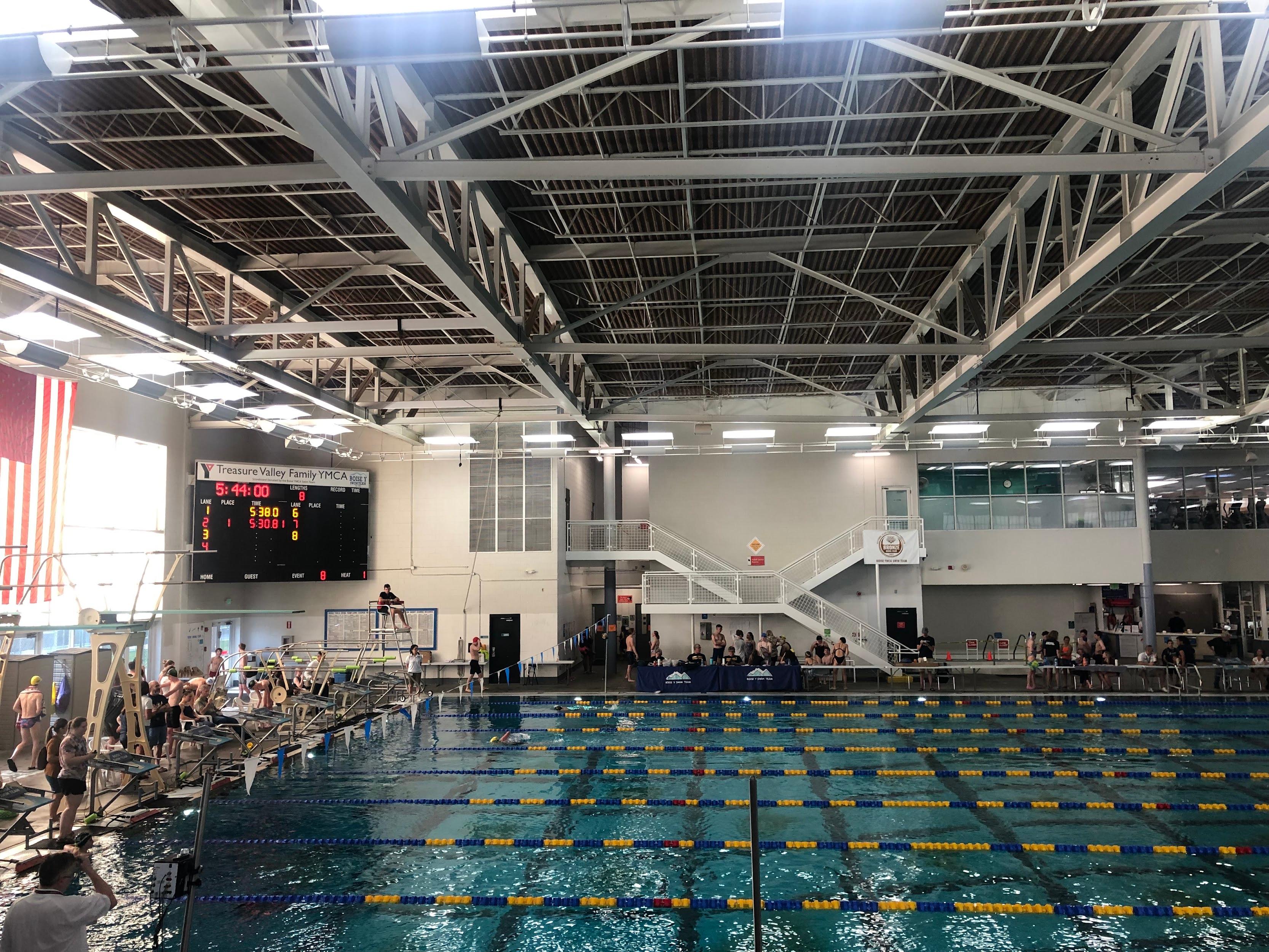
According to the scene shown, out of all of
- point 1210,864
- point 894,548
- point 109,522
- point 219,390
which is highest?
point 219,390

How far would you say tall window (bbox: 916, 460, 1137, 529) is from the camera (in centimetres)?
2495

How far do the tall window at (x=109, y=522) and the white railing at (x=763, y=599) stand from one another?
12.3 metres

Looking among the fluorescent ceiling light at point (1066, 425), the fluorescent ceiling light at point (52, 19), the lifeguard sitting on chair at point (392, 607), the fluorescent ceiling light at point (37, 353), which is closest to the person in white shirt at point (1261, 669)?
the fluorescent ceiling light at point (1066, 425)

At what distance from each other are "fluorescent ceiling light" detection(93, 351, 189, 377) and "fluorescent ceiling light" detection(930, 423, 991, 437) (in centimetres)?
1494

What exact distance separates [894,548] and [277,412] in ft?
53.2

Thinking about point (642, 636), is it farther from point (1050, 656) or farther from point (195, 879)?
point (195, 879)

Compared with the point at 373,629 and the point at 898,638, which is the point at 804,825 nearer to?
the point at 898,638

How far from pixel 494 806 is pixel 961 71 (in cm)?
1004

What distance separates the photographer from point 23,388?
15.7 meters

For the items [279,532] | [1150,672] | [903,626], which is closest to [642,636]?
[903,626]

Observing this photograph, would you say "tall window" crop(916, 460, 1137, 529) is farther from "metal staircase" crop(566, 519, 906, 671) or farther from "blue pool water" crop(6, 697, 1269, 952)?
"blue pool water" crop(6, 697, 1269, 952)

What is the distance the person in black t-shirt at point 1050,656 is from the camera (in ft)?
69.8

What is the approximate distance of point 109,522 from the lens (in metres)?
18.9

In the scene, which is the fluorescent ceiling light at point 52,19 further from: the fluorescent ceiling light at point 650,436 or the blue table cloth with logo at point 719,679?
the blue table cloth with logo at point 719,679
